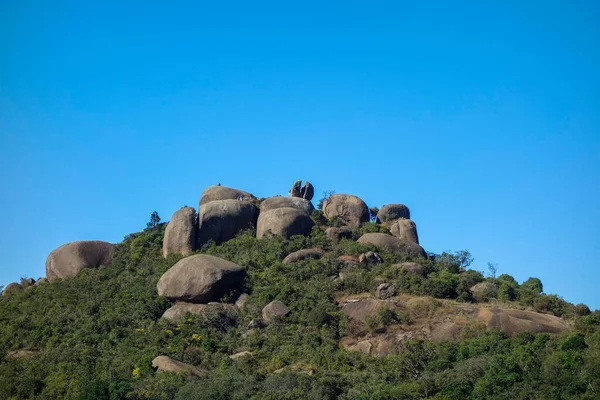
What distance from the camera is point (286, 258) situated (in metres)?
48.4

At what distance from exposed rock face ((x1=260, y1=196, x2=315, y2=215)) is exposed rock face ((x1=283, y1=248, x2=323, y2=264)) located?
18.7 feet

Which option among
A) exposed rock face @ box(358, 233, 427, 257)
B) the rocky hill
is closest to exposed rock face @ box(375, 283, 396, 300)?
the rocky hill

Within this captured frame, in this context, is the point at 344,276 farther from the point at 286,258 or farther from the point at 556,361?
the point at 556,361

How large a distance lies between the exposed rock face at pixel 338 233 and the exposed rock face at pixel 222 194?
6.77m

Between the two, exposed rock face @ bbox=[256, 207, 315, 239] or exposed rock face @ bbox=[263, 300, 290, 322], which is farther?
exposed rock face @ bbox=[256, 207, 315, 239]

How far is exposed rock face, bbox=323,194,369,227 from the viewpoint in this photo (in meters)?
54.9

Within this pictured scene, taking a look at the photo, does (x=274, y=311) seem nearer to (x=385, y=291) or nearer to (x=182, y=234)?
(x=385, y=291)

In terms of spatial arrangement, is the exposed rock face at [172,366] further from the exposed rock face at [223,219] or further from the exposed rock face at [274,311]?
the exposed rock face at [223,219]

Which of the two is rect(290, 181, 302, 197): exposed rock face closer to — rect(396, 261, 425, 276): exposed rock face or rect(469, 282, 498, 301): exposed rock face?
rect(396, 261, 425, 276): exposed rock face

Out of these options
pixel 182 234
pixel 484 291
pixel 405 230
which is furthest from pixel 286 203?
pixel 484 291

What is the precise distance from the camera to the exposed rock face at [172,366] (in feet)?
124

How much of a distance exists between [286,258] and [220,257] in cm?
364

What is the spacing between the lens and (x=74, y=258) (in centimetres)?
5259

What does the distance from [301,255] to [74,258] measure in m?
13.7
